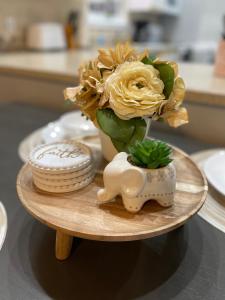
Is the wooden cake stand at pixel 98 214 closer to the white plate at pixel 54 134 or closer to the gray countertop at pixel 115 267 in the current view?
the gray countertop at pixel 115 267

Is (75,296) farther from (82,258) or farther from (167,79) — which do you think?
(167,79)

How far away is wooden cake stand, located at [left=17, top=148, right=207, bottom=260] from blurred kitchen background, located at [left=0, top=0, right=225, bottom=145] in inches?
22.2

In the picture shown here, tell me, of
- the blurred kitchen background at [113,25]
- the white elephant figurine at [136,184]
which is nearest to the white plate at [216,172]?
the white elephant figurine at [136,184]

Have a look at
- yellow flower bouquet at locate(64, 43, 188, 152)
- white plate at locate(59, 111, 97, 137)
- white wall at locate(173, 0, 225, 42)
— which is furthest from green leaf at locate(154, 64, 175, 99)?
white wall at locate(173, 0, 225, 42)

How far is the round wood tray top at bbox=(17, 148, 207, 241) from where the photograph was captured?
1.24ft

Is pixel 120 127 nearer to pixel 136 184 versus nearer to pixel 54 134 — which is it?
pixel 136 184

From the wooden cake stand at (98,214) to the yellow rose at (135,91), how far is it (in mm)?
144

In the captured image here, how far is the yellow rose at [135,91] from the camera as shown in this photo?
43cm

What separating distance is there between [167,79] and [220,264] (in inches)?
12.1

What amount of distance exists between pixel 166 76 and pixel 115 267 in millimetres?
314

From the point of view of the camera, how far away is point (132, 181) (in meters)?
0.40

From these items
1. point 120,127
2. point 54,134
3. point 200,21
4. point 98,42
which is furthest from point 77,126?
point 200,21

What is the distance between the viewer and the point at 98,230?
14.9 inches

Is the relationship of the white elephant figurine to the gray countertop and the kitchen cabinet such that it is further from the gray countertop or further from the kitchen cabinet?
the kitchen cabinet
